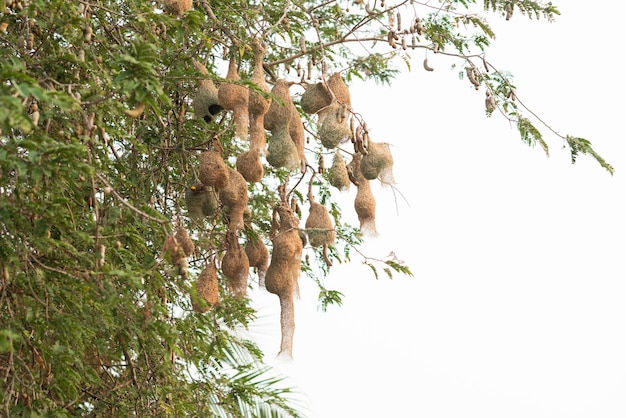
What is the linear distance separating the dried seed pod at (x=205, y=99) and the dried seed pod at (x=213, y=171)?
196 millimetres

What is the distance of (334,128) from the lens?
2.66 m

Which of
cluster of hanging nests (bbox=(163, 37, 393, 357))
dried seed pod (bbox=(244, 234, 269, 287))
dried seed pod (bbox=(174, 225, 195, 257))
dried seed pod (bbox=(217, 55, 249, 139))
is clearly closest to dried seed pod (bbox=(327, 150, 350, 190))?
cluster of hanging nests (bbox=(163, 37, 393, 357))

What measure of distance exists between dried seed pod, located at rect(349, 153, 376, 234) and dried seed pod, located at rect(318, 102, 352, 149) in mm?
145

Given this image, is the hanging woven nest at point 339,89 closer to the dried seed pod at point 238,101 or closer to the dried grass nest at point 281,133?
the dried grass nest at point 281,133

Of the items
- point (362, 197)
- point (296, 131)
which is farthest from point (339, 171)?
point (296, 131)

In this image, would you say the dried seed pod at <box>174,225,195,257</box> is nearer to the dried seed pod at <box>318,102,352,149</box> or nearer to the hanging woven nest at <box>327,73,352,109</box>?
the dried seed pod at <box>318,102,352,149</box>

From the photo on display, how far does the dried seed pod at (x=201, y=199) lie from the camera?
9.67ft

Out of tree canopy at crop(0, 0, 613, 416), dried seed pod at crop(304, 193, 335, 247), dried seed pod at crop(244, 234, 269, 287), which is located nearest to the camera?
tree canopy at crop(0, 0, 613, 416)

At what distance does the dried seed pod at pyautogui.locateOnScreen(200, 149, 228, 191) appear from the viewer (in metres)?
2.60

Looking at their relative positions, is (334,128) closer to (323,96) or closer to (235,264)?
(323,96)

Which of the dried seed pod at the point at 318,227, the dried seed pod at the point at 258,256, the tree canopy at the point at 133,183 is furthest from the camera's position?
the dried seed pod at the point at 258,256

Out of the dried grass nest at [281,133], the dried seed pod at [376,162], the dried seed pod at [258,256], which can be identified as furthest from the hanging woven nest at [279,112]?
the dried seed pod at [258,256]

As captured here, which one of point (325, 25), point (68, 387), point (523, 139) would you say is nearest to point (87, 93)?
point (68, 387)

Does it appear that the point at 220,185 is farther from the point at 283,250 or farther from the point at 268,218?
the point at 268,218
